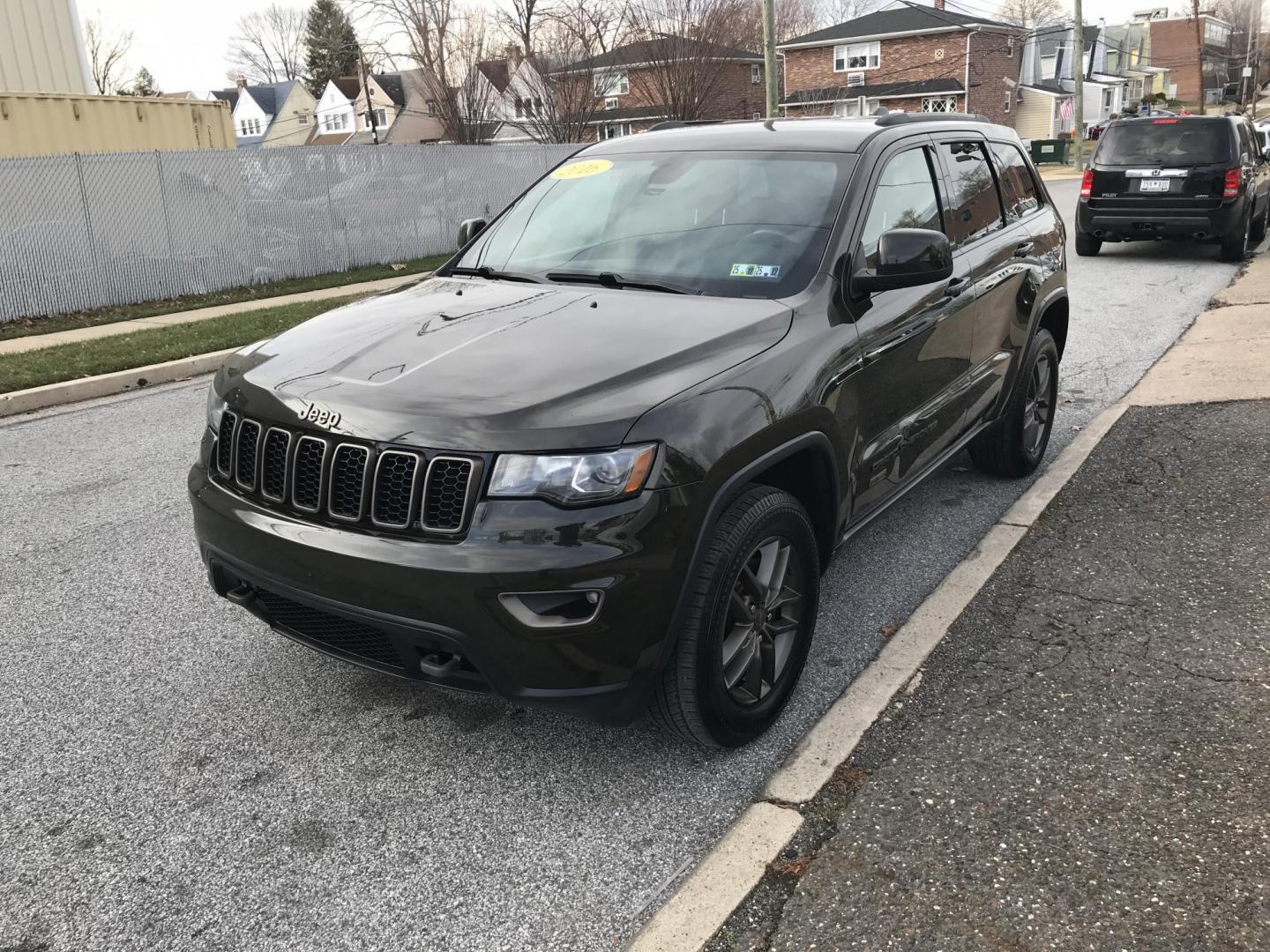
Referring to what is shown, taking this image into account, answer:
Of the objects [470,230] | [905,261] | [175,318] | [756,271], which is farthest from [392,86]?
[905,261]

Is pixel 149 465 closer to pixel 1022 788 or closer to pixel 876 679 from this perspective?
pixel 876 679

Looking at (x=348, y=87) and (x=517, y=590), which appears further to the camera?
(x=348, y=87)

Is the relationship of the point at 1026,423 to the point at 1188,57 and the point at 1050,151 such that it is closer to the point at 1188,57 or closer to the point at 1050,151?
the point at 1050,151

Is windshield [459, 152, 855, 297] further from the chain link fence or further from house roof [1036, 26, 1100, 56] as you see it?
house roof [1036, 26, 1100, 56]

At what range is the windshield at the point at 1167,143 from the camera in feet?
44.9

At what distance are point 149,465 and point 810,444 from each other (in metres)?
4.74

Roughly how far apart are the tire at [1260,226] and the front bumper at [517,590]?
15.9 meters

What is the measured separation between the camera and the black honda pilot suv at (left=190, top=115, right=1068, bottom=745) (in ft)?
8.64

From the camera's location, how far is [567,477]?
262 cm

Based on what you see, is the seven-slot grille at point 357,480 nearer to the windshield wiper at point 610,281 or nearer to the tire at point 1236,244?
the windshield wiper at point 610,281

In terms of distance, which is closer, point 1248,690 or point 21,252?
point 1248,690

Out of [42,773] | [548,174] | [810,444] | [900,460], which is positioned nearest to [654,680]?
[810,444]

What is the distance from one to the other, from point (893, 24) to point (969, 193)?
188ft

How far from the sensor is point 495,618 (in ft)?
8.59
